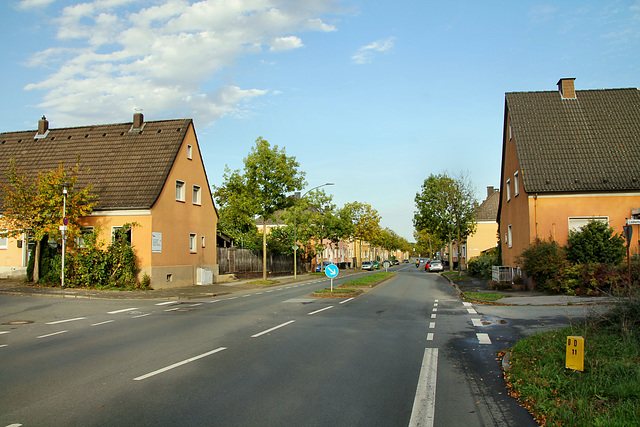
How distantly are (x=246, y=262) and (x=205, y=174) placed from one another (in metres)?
9.21

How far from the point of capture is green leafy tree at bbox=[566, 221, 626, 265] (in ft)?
65.2

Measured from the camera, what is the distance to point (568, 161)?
78.4ft

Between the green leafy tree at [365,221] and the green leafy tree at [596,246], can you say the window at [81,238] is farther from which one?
→ the green leafy tree at [365,221]

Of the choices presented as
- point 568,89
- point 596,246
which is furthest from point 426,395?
point 568,89

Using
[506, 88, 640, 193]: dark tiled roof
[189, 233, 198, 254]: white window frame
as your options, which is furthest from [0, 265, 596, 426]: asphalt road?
[189, 233, 198, 254]: white window frame

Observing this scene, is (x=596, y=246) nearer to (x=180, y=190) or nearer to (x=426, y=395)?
(x=426, y=395)

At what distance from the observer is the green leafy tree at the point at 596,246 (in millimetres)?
19859

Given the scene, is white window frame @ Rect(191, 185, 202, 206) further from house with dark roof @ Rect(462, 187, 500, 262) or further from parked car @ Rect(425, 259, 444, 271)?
house with dark roof @ Rect(462, 187, 500, 262)

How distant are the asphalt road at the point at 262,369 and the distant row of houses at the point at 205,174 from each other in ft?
34.5

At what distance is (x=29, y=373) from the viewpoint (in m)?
7.14

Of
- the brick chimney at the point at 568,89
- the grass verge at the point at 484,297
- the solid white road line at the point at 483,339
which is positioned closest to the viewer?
the solid white road line at the point at 483,339

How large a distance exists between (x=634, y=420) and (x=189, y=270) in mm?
25707

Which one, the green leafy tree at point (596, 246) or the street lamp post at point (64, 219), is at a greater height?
the street lamp post at point (64, 219)

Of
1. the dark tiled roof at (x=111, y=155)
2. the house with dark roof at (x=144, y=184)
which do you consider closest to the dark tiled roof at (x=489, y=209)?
the house with dark roof at (x=144, y=184)
